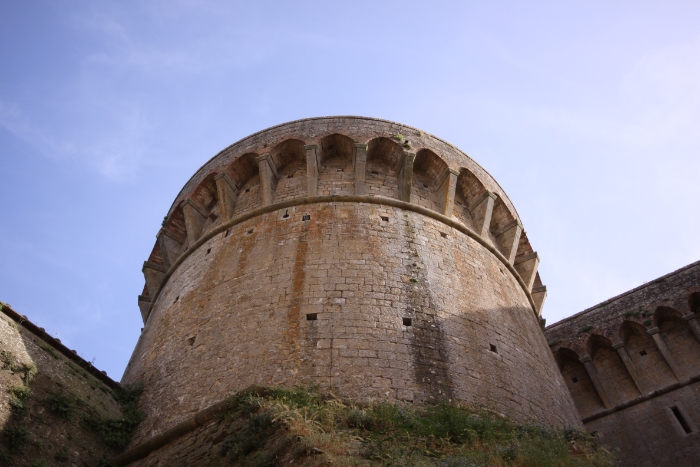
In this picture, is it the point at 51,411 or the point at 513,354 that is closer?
the point at 51,411

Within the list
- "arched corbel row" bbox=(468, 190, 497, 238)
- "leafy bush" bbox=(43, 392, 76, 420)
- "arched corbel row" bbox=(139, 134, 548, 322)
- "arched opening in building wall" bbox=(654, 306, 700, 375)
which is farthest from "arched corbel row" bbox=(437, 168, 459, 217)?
"leafy bush" bbox=(43, 392, 76, 420)

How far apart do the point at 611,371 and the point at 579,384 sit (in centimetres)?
88

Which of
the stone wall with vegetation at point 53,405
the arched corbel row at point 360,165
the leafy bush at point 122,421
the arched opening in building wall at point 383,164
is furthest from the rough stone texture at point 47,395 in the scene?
the arched opening in building wall at point 383,164

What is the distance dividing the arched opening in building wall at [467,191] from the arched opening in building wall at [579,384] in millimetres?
5672

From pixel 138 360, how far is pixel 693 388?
483 inches

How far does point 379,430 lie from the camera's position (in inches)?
273

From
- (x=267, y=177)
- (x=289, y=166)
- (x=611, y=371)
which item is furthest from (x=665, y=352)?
(x=267, y=177)

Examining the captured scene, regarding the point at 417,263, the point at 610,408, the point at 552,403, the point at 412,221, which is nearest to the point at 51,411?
the point at 417,263

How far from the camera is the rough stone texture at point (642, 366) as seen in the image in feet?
43.7

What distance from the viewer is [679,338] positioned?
47.4 feet

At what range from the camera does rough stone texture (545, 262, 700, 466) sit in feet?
43.7

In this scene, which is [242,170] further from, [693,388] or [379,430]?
[693,388]

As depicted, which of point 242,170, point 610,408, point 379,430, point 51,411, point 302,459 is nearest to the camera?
point 302,459

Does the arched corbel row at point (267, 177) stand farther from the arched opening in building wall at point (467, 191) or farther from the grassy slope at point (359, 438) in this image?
the grassy slope at point (359, 438)
